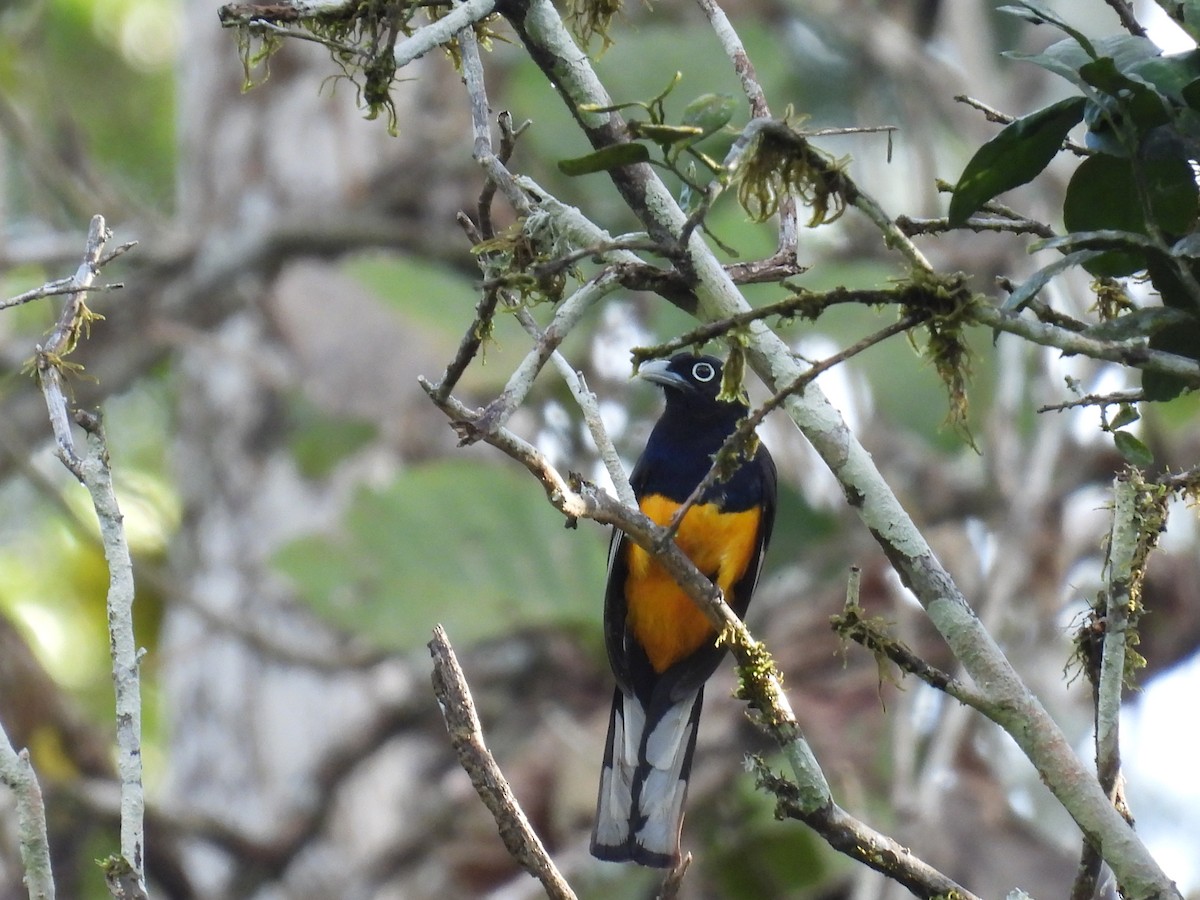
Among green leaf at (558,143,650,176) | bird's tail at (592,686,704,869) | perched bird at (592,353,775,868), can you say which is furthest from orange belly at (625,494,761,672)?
green leaf at (558,143,650,176)

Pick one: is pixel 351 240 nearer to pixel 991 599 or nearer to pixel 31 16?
pixel 31 16

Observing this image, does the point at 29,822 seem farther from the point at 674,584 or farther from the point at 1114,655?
the point at 674,584

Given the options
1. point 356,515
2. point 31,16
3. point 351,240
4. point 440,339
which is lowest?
point 356,515

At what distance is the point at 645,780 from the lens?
4613 mm

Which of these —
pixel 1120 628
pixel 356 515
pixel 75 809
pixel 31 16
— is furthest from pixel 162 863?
pixel 1120 628

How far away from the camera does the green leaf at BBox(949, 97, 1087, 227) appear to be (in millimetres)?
2021

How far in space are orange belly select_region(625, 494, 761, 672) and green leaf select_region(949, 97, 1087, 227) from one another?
2.95m

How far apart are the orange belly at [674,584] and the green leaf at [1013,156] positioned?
2950mm

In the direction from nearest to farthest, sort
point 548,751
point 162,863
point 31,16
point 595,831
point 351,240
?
point 595,831, point 162,863, point 548,751, point 351,240, point 31,16

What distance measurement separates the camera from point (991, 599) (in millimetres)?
6438

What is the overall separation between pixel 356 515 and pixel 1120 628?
5.00 m

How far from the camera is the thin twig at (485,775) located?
7.99 ft

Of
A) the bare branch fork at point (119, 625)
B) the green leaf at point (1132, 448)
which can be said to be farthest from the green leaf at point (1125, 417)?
the bare branch fork at point (119, 625)

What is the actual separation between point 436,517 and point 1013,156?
4.93m
